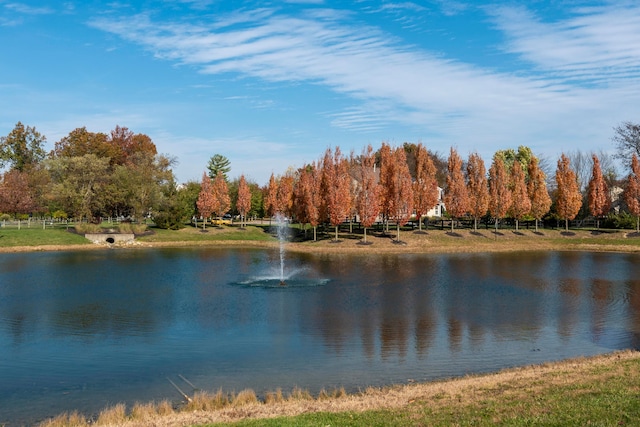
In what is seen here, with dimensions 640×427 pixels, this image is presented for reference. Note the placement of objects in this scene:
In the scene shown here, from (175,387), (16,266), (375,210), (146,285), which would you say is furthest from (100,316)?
(375,210)

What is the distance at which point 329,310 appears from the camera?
28.4 metres

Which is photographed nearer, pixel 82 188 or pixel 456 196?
pixel 456 196

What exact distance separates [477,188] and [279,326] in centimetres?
5585

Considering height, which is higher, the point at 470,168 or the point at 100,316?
the point at 470,168

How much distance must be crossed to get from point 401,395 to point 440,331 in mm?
9399

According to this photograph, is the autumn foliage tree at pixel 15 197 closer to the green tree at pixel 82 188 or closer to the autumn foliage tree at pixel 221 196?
the green tree at pixel 82 188

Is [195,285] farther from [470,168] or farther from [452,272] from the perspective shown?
[470,168]

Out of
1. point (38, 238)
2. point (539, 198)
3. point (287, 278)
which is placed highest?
point (539, 198)

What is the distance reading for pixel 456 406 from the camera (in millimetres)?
12906

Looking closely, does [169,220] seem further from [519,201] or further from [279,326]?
[279,326]

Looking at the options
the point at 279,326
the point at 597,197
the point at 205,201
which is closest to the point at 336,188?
the point at 205,201

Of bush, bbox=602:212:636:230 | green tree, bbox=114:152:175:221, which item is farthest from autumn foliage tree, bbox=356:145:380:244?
bush, bbox=602:212:636:230

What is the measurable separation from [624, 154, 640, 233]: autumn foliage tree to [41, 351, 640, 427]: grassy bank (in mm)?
62224

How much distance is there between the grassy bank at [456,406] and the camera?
11.5m
